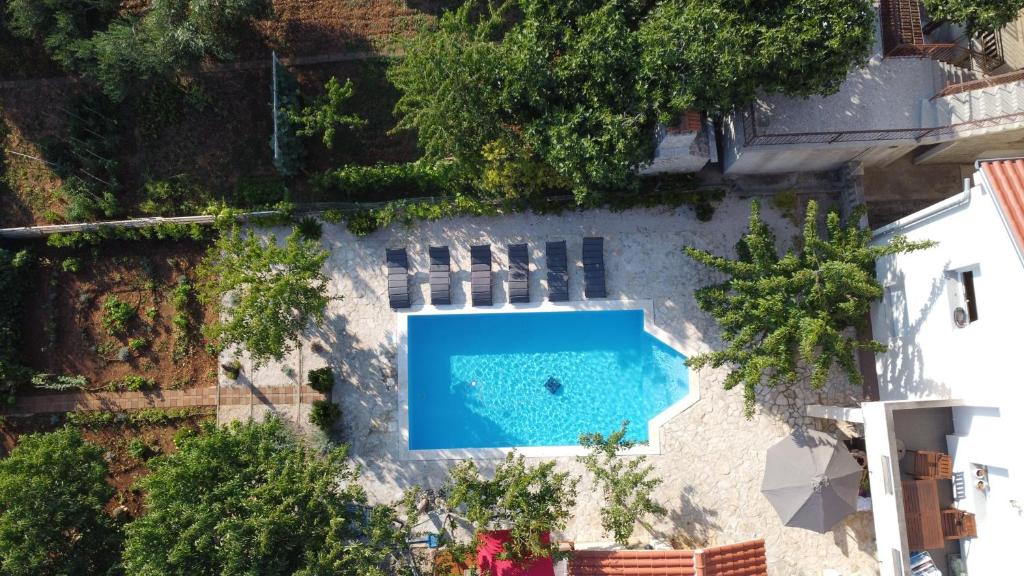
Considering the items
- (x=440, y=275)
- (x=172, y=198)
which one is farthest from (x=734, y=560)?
(x=172, y=198)

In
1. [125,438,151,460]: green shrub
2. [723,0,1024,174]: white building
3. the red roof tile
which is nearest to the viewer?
the red roof tile

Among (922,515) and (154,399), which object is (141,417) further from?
(922,515)

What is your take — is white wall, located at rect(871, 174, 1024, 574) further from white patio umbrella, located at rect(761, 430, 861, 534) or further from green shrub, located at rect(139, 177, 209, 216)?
green shrub, located at rect(139, 177, 209, 216)

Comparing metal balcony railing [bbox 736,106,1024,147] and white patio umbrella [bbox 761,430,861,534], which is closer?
white patio umbrella [bbox 761,430,861,534]

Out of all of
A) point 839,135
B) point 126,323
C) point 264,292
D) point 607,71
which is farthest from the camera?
point 126,323

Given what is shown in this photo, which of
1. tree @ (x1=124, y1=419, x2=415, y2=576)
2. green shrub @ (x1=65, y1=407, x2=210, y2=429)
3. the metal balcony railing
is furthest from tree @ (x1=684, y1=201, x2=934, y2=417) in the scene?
green shrub @ (x1=65, y1=407, x2=210, y2=429)

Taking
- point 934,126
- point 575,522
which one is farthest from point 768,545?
point 934,126
